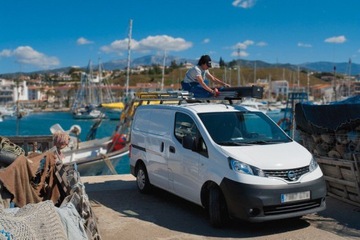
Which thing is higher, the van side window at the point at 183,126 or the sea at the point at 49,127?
the van side window at the point at 183,126

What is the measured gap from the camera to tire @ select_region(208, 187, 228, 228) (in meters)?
7.11

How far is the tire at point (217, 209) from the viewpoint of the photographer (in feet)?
23.3

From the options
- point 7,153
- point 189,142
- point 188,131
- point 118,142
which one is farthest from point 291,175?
point 118,142

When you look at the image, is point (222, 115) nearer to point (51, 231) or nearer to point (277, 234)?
point (277, 234)

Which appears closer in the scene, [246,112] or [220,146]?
[220,146]

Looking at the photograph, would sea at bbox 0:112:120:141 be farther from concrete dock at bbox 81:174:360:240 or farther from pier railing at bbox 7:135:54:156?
concrete dock at bbox 81:174:360:240

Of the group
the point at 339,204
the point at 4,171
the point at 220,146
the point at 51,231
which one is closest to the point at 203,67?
the point at 220,146

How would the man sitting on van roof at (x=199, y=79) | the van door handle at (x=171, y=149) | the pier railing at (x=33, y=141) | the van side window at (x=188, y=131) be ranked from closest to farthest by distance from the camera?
the van side window at (x=188, y=131) → the van door handle at (x=171, y=149) → the man sitting on van roof at (x=199, y=79) → the pier railing at (x=33, y=141)

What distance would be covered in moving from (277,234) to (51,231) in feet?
11.9

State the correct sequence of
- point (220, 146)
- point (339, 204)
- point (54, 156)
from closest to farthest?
point (54, 156) → point (220, 146) → point (339, 204)

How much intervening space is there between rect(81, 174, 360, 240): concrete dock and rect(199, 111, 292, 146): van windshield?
4.39 feet

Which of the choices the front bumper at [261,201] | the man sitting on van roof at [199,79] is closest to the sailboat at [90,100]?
the man sitting on van roof at [199,79]

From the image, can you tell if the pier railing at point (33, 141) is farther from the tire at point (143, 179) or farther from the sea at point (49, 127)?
the sea at point (49, 127)

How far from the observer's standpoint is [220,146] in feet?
23.9
